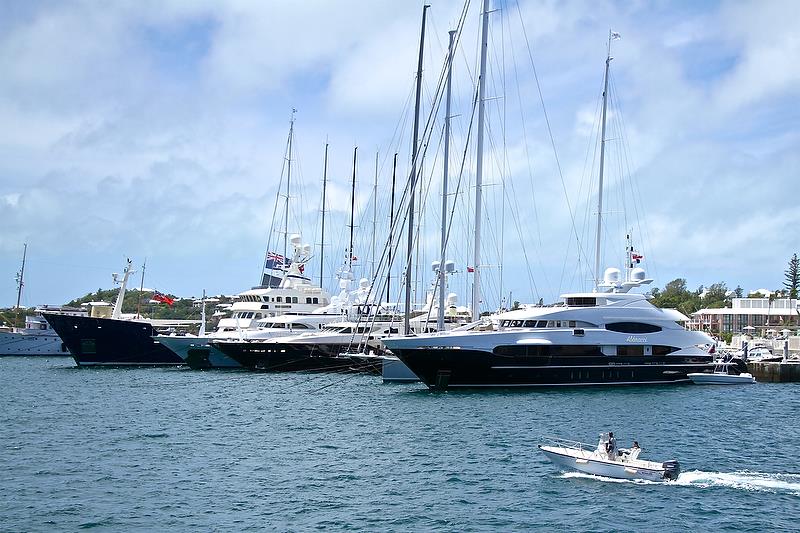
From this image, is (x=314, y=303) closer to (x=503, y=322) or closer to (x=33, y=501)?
(x=503, y=322)

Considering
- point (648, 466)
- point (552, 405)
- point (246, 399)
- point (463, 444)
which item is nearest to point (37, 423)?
point (246, 399)

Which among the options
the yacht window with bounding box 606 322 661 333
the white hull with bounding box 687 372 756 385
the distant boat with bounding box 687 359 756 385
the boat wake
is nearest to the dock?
the distant boat with bounding box 687 359 756 385

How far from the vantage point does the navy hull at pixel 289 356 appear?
7400 centimetres

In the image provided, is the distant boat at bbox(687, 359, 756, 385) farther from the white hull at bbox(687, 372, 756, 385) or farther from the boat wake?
the boat wake

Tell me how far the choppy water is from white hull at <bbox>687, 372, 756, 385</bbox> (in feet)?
14.6

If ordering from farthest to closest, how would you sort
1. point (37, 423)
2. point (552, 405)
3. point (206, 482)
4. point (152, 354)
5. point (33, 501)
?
point (152, 354)
point (552, 405)
point (37, 423)
point (206, 482)
point (33, 501)

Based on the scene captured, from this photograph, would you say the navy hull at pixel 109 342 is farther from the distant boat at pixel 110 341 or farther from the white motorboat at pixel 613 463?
the white motorboat at pixel 613 463

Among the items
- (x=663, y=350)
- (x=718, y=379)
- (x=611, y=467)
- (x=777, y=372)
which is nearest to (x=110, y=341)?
(x=663, y=350)

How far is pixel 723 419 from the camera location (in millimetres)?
44188

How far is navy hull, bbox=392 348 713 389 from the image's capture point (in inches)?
2055

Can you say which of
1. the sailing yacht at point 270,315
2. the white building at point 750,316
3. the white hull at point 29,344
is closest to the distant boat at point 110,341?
the sailing yacht at point 270,315

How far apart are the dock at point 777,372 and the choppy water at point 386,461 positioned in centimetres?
1649

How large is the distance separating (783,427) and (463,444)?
54.4 ft

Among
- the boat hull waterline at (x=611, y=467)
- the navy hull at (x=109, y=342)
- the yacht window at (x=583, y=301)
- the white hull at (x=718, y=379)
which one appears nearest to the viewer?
the boat hull waterline at (x=611, y=467)
